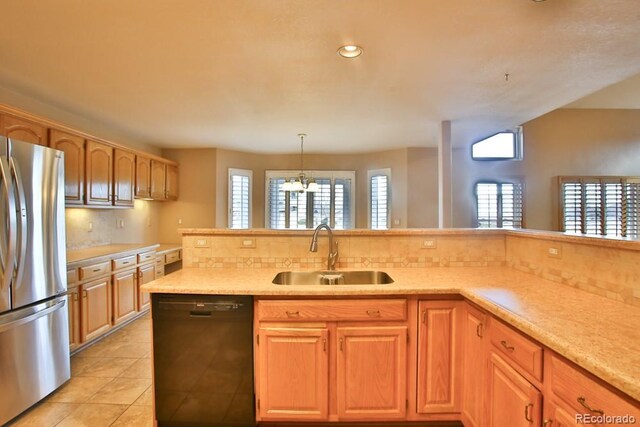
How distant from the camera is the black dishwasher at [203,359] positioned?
1807mm

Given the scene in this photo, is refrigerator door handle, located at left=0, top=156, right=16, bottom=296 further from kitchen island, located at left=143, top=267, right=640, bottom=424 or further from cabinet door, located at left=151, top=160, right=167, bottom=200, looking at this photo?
cabinet door, located at left=151, top=160, right=167, bottom=200

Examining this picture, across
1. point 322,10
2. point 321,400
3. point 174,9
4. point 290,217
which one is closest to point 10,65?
point 174,9

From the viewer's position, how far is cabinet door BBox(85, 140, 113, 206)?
11.1 feet

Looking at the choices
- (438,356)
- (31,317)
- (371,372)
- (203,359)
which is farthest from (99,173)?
(438,356)

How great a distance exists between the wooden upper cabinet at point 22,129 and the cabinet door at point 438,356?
340 centimetres

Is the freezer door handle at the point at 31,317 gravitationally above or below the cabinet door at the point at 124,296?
above

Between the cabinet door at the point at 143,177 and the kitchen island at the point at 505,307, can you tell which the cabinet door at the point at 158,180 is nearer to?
the cabinet door at the point at 143,177

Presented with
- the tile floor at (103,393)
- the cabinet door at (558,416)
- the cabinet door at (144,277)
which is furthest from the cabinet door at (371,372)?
the cabinet door at (144,277)

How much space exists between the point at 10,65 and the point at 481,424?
3991 millimetres

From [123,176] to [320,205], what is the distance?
337 cm

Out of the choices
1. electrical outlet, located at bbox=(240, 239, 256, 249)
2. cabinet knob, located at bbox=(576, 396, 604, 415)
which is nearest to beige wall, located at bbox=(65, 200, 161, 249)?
electrical outlet, located at bbox=(240, 239, 256, 249)

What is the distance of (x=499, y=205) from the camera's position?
5.83 meters

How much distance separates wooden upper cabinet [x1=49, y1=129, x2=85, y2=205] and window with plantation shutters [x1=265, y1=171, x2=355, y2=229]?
3.30 metres

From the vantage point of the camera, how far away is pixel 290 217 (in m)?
6.21
